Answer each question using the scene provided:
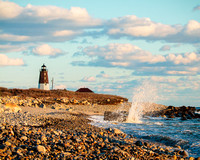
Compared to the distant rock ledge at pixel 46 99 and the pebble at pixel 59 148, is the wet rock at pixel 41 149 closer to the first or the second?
the pebble at pixel 59 148

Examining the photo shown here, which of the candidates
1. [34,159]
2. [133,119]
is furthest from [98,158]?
[133,119]

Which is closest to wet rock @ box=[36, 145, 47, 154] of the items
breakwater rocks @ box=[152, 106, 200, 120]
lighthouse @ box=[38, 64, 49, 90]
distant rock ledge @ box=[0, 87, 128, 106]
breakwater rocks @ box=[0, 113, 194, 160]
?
breakwater rocks @ box=[0, 113, 194, 160]

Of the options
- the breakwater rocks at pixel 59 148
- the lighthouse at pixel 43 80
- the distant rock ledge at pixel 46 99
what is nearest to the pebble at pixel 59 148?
the breakwater rocks at pixel 59 148

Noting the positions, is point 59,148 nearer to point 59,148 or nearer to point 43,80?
point 59,148

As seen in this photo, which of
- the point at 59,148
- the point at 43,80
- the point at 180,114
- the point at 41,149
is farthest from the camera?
the point at 43,80

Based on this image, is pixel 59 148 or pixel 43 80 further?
pixel 43 80

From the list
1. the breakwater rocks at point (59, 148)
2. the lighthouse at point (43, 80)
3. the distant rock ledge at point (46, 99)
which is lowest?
the breakwater rocks at point (59, 148)

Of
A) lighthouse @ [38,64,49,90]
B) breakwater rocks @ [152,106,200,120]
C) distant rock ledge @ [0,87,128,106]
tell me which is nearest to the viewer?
breakwater rocks @ [152,106,200,120]

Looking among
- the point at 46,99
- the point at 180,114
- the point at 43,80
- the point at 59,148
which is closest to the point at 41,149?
the point at 59,148

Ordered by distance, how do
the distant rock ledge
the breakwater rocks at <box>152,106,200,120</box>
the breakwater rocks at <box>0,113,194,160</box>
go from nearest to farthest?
the breakwater rocks at <box>0,113,194,160</box> < the breakwater rocks at <box>152,106,200,120</box> < the distant rock ledge

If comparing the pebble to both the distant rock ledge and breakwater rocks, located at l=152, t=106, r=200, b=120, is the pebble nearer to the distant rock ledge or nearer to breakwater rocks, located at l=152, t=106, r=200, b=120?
the distant rock ledge

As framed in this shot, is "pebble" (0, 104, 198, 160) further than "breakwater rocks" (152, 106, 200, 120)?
No

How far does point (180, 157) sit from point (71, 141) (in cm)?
383

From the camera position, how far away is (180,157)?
899 cm
